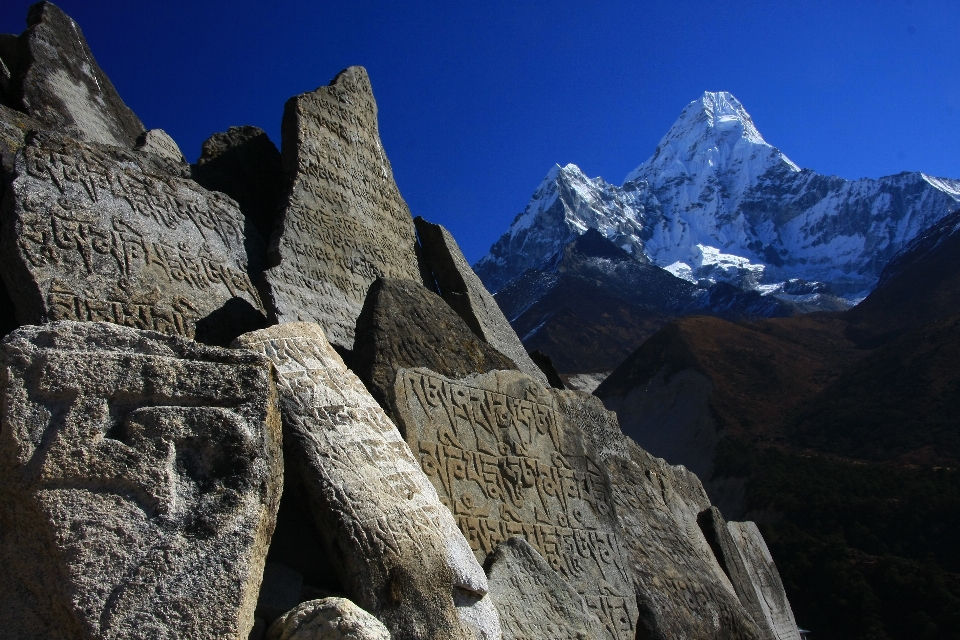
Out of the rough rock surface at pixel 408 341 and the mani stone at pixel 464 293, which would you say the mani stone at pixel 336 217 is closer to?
the mani stone at pixel 464 293

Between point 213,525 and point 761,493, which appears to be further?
point 761,493

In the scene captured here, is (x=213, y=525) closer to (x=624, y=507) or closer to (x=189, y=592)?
(x=189, y=592)

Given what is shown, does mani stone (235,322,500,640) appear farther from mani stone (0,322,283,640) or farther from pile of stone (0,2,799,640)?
mani stone (0,322,283,640)

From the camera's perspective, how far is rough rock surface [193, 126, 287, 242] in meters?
6.76

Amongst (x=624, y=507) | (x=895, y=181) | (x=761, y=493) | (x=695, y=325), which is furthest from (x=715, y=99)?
(x=624, y=507)

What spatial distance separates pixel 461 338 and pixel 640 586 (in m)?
1.90

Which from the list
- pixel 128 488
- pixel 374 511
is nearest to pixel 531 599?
pixel 374 511

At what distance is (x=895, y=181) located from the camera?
389ft

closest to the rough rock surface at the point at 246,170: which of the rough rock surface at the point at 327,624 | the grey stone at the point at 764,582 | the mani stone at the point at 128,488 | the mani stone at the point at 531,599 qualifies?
the mani stone at the point at 531,599

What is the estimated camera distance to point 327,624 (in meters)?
2.40

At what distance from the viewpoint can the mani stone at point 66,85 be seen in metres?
6.39

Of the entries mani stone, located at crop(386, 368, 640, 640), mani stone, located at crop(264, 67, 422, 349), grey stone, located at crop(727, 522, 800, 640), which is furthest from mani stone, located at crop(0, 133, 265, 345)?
grey stone, located at crop(727, 522, 800, 640)

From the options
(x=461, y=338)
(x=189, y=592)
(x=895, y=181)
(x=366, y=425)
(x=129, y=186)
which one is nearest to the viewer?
(x=189, y=592)

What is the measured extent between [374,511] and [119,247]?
219cm
